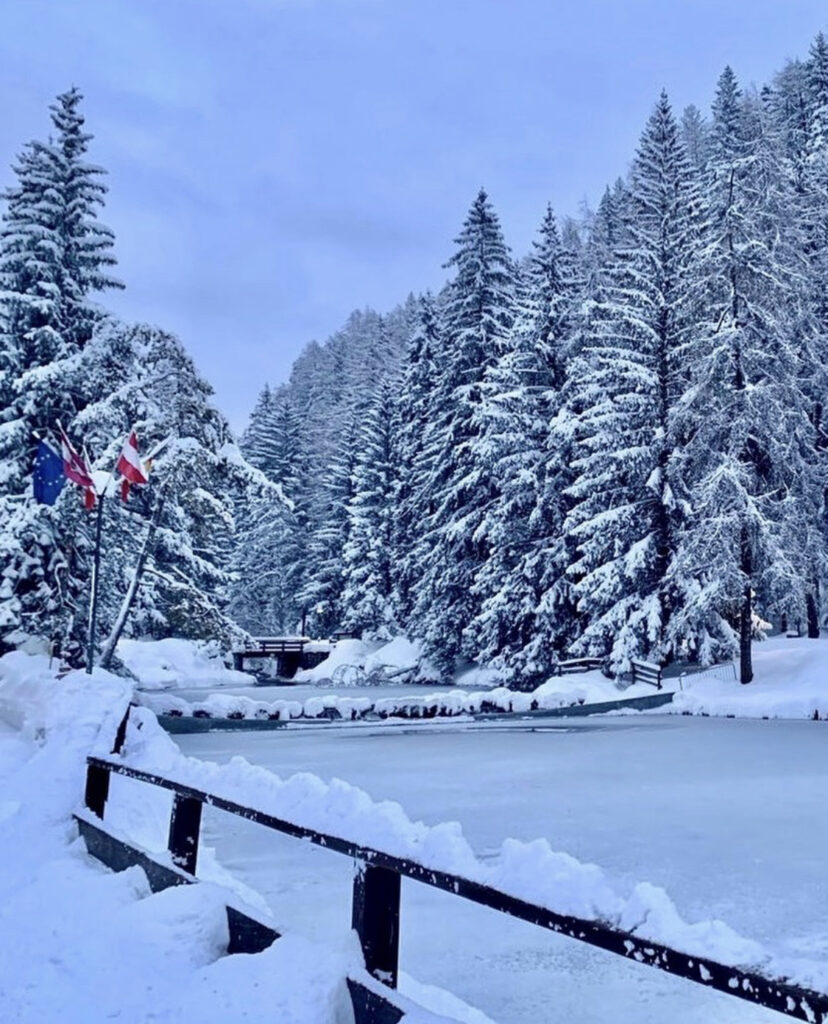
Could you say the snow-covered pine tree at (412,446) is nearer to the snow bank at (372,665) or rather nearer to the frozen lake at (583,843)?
the snow bank at (372,665)

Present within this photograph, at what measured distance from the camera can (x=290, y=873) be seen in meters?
7.21

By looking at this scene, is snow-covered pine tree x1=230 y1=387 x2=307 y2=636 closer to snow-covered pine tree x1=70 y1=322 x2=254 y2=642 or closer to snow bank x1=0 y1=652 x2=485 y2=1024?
snow-covered pine tree x1=70 y1=322 x2=254 y2=642

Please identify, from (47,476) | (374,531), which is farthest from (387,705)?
(374,531)

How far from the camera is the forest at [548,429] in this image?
2239cm

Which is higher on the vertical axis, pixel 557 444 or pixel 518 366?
pixel 518 366

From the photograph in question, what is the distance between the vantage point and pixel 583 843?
7793 mm

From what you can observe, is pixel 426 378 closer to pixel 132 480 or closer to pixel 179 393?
pixel 179 393

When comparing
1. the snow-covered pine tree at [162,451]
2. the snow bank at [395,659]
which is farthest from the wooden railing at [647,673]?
the snow bank at [395,659]

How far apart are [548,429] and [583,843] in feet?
86.8

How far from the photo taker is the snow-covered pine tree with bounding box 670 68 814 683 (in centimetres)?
2511

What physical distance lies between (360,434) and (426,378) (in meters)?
14.4

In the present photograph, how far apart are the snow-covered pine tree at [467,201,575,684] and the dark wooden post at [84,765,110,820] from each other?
2542 cm

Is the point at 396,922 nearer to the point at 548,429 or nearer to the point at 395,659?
the point at 548,429

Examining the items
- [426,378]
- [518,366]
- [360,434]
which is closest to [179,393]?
[518,366]
